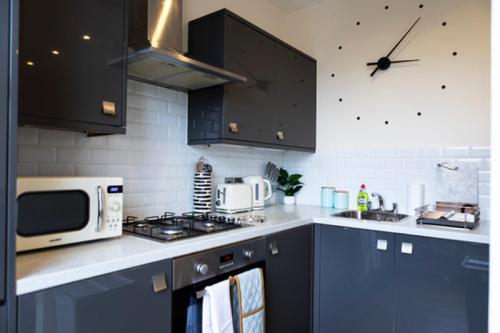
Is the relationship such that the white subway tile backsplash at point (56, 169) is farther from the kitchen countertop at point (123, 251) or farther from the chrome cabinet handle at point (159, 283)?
the chrome cabinet handle at point (159, 283)

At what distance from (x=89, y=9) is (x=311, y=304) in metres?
2.14

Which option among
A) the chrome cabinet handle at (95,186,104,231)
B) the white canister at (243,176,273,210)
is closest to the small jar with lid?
the white canister at (243,176,273,210)

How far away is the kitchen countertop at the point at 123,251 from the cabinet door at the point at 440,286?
0.22 ft

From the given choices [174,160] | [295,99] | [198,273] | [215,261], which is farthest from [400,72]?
[198,273]

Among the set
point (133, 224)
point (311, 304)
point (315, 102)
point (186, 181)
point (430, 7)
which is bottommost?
point (311, 304)

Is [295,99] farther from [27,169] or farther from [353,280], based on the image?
[27,169]

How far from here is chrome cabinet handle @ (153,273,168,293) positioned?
4.00 ft

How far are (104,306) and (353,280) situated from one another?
61.2 inches

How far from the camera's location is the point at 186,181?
2193 mm

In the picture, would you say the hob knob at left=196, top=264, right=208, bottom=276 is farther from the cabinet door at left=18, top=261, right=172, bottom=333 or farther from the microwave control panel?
the microwave control panel

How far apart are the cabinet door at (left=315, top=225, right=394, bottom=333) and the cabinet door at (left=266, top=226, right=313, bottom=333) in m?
0.09

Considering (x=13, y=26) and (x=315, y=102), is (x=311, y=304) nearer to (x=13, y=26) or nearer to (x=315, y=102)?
(x=315, y=102)

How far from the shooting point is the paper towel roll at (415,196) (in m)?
2.36
